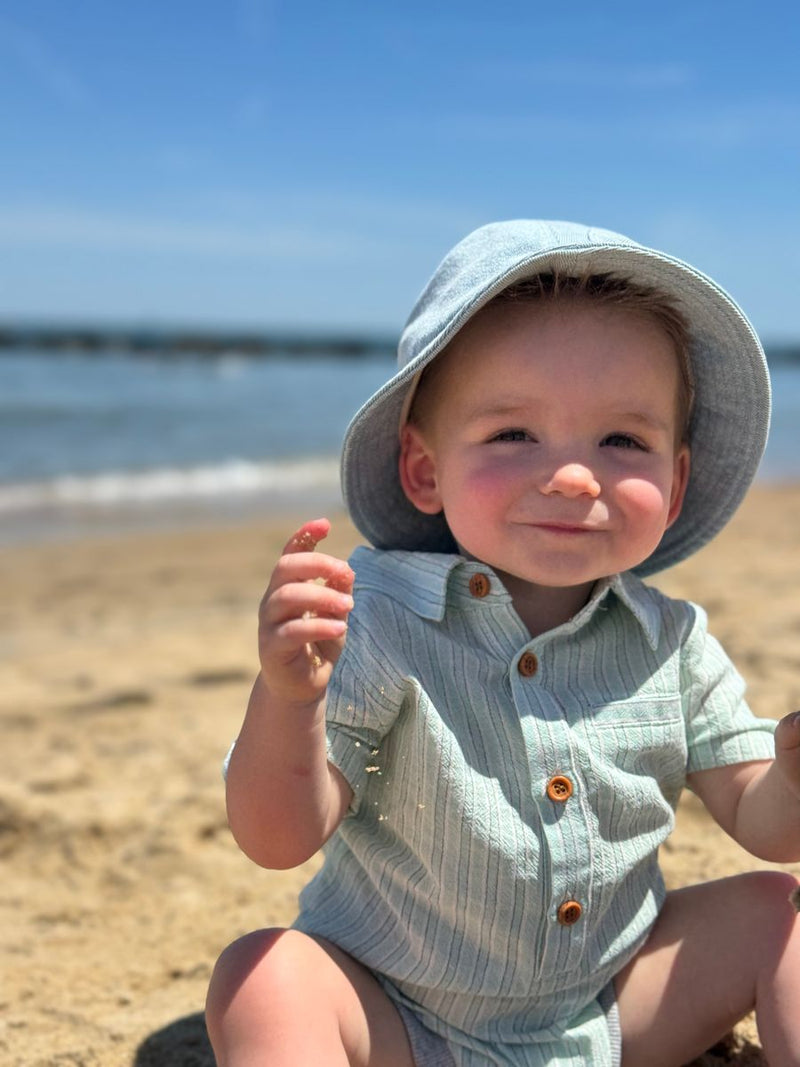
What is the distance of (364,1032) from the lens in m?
1.60

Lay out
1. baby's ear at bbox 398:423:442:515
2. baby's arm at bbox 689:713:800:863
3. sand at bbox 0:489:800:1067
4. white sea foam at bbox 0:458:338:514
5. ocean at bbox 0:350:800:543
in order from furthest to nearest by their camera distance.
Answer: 1. white sea foam at bbox 0:458:338:514
2. ocean at bbox 0:350:800:543
3. sand at bbox 0:489:800:1067
4. baby's ear at bbox 398:423:442:515
5. baby's arm at bbox 689:713:800:863

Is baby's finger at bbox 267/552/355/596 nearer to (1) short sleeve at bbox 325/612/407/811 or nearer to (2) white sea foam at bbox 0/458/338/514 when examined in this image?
(1) short sleeve at bbox 325/612/407/811

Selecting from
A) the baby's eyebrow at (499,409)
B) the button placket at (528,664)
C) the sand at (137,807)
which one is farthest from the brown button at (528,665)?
the sand at (137,807)

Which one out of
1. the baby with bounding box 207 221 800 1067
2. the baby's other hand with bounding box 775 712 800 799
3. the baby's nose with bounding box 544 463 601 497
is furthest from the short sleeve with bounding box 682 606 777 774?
the baby's nose with bounding box 544 463 601 497

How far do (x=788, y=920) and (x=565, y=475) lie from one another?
761 millimetres

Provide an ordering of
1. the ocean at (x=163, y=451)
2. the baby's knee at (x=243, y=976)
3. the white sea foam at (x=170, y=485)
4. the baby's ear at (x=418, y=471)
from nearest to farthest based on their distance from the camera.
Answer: the baby's knee at (x=243, y=976), the baby's ear at (x=418, y=471), the ocean at (x=163, y=451), the white sea foam at (x=170, y=485)

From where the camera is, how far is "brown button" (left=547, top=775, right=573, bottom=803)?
1.62 m

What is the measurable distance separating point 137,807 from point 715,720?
168 centimetres

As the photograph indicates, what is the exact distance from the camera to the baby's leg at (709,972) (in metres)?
1.73

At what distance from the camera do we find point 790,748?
1636mm

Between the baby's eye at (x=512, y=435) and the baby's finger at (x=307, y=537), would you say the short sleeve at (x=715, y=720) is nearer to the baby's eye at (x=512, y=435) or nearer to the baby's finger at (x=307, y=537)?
the baby's eye at (x=512, y=435)

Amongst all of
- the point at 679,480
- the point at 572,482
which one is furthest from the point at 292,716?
the point at 679,480

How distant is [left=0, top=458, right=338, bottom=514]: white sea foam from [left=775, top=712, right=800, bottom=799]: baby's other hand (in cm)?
693

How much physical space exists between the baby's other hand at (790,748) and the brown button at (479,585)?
0.45m
